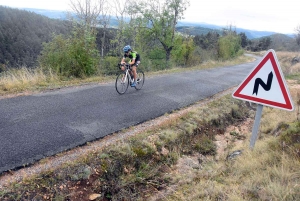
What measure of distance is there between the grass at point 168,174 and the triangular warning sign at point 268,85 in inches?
31.8

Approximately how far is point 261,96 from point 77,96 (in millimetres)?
5307

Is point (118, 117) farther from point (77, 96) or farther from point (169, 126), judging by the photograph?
point (77, 96)

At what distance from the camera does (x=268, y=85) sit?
3256 millimetres

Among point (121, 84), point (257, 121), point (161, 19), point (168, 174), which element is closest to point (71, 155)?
point (168, 174)

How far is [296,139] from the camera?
3.70m

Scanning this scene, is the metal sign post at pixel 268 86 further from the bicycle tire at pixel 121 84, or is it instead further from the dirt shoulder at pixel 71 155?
the bicycle tire at pixel 121 84

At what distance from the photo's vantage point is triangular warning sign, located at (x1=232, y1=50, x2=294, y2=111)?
313 centimetres

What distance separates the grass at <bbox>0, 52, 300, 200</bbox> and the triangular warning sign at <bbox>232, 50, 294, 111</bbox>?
81 cm

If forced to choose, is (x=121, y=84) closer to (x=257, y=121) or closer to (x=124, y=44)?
(x=257, y=121)

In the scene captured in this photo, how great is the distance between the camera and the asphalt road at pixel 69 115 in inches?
152

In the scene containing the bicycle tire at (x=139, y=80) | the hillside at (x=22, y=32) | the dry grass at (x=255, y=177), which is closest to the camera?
the dry grass at (x=255, y=177)

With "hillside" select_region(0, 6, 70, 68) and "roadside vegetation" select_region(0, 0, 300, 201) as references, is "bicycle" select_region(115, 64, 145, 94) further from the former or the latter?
"hillside" select_region(0, 6, 70, 68)

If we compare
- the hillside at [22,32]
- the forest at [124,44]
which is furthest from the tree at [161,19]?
the hillside at [22,32]

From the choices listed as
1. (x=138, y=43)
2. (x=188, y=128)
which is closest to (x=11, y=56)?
(x=138, y=43)
